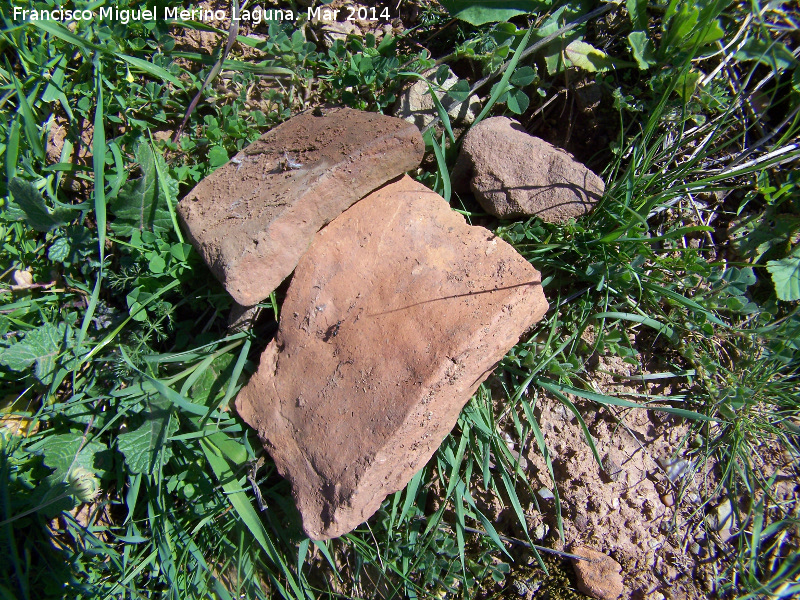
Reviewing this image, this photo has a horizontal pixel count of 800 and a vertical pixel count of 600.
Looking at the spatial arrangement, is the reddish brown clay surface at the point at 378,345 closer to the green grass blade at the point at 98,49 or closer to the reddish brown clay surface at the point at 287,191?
the reddish brown clay surface at the point at 287,191

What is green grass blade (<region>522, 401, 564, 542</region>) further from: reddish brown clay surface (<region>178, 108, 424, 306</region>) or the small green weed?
reddish brown clay surface (<region>178, 108, 424, 306</region>)

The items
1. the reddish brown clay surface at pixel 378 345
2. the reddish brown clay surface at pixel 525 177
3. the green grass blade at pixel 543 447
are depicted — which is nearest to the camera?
the reddish brown clay surface at pixel 378 345

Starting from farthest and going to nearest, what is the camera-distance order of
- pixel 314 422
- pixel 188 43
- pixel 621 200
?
pixel 188 43
pixel 621 200
pixel 314 422

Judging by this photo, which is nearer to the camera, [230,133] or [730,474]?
[730,474]

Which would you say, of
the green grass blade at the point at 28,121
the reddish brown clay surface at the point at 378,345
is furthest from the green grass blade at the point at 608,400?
the green grass blade at the point at 28,121

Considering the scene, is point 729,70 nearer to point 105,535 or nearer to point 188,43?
point 188,43

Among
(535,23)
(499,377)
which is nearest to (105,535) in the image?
(499,377)

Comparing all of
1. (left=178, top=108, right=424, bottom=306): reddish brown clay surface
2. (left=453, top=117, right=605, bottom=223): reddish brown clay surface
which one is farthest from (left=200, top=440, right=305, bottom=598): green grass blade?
(left=453, top=117, right=605, bottom=223): reddish brown clay surface
